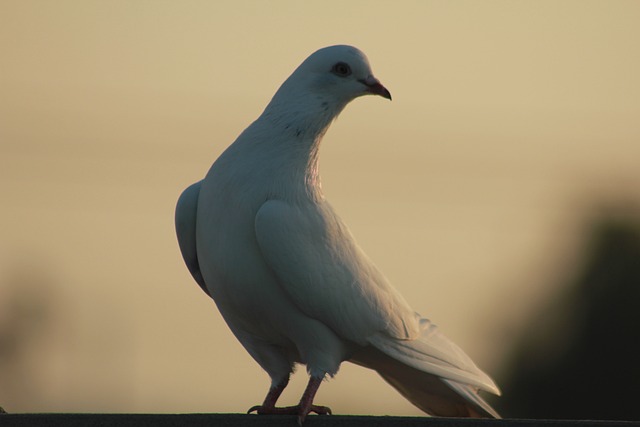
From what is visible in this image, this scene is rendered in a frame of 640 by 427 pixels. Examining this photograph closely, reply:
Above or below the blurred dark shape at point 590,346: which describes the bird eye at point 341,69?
above

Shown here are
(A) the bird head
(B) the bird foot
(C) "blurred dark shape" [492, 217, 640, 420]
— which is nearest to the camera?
(B) the bird foot

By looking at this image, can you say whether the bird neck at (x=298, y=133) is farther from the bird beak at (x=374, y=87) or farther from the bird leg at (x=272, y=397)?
the bird leg at (x=272, y=397)

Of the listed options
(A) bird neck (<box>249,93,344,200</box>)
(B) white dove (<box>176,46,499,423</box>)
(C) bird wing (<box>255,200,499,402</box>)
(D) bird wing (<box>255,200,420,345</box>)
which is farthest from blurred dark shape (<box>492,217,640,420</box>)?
(A) bird neck (<box>249,93,344,200</box>)

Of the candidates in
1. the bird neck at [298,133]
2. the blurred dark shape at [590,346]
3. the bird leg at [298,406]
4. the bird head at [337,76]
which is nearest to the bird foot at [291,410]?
the bird leg at [298,406]

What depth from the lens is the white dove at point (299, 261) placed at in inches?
368

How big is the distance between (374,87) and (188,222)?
5.03 feet

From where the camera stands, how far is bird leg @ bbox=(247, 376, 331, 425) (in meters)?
9.06

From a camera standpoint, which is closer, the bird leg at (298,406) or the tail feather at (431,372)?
the bird leg at (298,406)

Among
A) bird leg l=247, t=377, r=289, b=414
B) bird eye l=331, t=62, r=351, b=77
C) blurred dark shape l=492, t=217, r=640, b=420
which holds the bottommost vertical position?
blurred dark shape l=492, t=217, r=640, b=420

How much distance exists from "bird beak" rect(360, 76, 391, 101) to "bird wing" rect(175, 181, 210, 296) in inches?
51.2

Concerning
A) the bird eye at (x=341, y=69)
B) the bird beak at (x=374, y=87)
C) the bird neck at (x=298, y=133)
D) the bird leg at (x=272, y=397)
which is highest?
the bird eye at (x=341, y=69)

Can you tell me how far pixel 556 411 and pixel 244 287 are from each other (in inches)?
1315

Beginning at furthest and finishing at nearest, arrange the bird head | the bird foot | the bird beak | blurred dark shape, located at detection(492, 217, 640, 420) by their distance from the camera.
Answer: blurred dark shape, located at detection(492, 217, 640, 420)
the bird beak
the bird head
the bird foot

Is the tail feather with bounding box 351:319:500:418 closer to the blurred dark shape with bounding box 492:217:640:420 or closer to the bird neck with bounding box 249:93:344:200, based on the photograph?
the bird neck with bounding box 249:93:344:200
